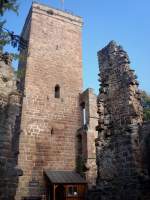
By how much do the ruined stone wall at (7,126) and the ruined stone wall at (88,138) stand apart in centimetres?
900

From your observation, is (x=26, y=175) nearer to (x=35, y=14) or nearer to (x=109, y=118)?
(x=109, y=118)

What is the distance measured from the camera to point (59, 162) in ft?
51.7

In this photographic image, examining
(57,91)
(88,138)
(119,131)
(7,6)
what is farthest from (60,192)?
(7,6)

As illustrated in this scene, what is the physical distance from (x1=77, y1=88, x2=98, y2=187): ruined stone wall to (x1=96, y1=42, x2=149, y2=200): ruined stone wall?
7.75m

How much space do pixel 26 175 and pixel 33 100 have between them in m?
4.44

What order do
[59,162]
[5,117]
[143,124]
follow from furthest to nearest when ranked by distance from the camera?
[59,162] → [143,124] → [5,117]

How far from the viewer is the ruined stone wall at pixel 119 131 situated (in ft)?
21.9

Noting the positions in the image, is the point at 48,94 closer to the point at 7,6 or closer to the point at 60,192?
the point at 60,192

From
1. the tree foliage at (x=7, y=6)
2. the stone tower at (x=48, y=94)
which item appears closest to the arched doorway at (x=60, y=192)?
the stone tower at (x=48, y=94)

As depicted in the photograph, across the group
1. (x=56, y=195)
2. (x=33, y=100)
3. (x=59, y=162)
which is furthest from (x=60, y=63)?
(x=56, y=195)

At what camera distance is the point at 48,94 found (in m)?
17.2

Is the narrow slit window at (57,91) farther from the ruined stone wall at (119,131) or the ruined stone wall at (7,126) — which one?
the ruined stone wall at (7,126)

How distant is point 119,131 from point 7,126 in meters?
2.94

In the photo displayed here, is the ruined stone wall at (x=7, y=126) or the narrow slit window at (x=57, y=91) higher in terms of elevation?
the narrow slit window at (x=57, y=91)
